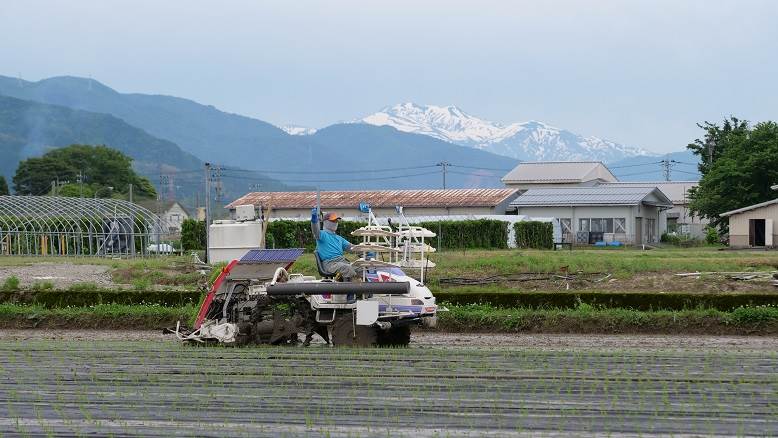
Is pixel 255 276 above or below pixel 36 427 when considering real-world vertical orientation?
above

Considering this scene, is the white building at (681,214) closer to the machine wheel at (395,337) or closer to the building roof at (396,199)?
the building roof at (396,199)

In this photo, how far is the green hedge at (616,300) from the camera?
84.2 ft

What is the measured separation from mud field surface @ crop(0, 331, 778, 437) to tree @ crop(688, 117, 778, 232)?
48.9 metres

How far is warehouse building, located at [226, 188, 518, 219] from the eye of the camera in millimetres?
69250

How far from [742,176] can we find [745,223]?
8.43 meters

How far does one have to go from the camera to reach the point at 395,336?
777 inches

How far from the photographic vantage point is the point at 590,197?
2709 inches

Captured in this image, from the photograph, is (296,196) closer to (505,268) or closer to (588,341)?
(505,268)

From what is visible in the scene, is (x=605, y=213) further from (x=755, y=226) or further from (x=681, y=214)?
(x=681, y=214)

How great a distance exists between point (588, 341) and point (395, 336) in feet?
14.8

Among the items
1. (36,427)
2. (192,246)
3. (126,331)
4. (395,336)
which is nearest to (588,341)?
(395,336)

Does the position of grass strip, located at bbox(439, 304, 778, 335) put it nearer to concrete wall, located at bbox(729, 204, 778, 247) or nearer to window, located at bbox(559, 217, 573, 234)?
concrete wall, located at bbox(729, 204, 778, 247)

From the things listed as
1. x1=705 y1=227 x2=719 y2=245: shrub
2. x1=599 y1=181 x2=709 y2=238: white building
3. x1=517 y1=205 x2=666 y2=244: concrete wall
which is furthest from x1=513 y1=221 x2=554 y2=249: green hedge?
x1=599 y1=181 x2=709 y2=238: white building

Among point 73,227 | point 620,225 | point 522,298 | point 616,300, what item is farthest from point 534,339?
point 620,225
